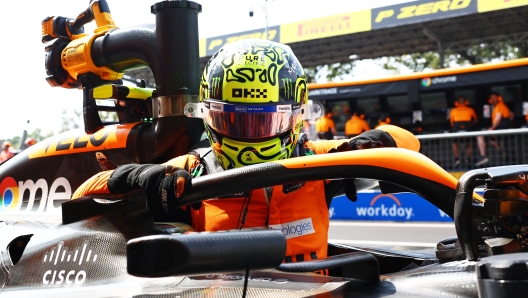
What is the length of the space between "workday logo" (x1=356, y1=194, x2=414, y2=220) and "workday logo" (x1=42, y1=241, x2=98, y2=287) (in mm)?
7298

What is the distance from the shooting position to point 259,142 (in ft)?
8.14

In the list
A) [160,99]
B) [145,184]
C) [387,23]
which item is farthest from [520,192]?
[387,23]

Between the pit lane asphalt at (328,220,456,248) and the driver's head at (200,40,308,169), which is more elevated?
the driver's head at (200,40,308,169)

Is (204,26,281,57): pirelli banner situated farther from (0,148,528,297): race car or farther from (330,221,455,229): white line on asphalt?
(0,148,528,297): race car

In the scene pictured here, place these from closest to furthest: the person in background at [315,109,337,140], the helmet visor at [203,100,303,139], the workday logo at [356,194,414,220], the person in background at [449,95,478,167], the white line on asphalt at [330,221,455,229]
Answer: the helmet visor at [203,100,303,139] → the white line on asphalt at [330,221,455,229] → the workday logo at [356,194,414,220] → the person in background at [449,95,478,167] → the person in background at [315,109,337,140]

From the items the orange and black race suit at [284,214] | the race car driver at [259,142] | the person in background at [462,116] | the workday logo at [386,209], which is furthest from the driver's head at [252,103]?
the person in background at [462,116]

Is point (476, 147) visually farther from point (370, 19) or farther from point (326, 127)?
point (370, 19)

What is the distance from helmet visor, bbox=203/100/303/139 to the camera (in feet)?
7.88

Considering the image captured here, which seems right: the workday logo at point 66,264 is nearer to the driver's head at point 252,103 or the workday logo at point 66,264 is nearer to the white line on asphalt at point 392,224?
the driver's head at point 252,103

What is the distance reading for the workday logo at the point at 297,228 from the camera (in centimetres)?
229

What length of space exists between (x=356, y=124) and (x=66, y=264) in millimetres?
11295

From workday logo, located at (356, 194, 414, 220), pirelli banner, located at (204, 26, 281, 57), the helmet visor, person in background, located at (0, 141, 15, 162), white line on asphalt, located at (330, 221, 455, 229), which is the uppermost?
pirelli banner, located at (204, 26, 281, 57)

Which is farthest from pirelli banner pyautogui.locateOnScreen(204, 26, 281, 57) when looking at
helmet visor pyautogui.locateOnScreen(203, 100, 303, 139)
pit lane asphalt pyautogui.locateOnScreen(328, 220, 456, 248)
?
helmet visor pyautogui.locateOnScreen(203, 100, 303, 139)

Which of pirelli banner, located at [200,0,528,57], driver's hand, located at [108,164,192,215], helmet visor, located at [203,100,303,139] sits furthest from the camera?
pirelli banner, located at [200,0,528,57]
